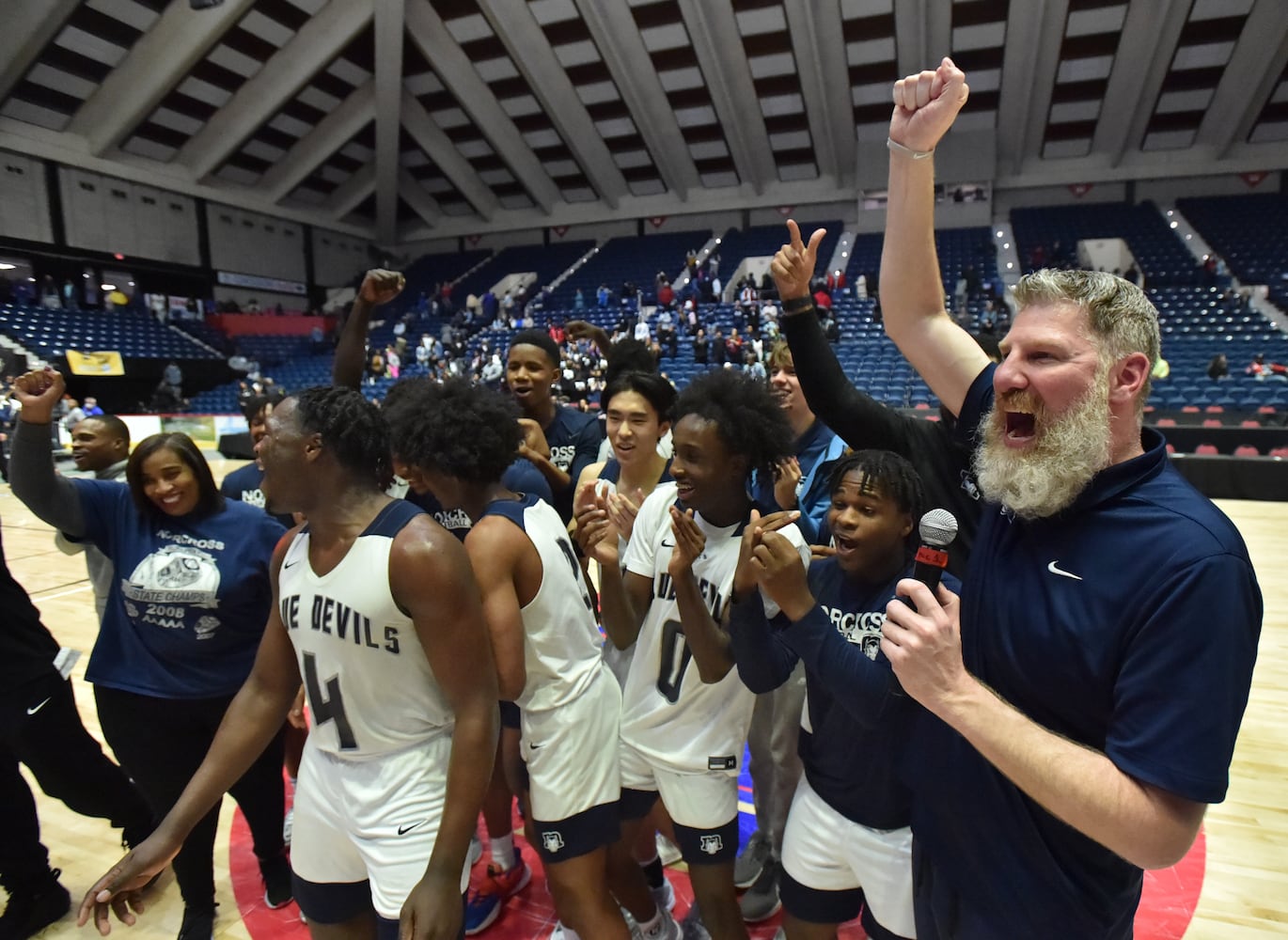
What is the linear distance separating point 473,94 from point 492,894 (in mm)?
21119

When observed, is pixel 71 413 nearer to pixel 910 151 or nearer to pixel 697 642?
pixel 697 642

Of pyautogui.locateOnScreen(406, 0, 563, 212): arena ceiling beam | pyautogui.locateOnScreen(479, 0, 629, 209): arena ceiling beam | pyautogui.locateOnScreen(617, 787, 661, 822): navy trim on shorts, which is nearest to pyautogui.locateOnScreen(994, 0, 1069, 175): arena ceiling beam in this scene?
pyautogui.locateOnScreen(479, 0, 629, 209): arena ceiling beam

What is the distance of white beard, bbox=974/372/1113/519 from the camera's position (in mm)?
1099

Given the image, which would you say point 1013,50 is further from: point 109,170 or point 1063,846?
point 109,170

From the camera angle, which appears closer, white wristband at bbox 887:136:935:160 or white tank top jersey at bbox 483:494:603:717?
white wristband at bbox 887:136:935:160

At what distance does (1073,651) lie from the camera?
3.48 ft

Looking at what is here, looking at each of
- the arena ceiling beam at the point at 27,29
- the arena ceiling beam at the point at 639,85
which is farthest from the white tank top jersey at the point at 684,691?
the arena ceiling beam at the point at 27,29

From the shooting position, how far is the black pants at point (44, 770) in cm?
235

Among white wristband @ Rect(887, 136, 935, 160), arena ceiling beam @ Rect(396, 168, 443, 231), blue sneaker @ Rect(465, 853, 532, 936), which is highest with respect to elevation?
arena ceiling beam @ Rect(396, 168, 443, 231)

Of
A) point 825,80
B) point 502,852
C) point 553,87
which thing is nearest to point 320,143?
point 553,87

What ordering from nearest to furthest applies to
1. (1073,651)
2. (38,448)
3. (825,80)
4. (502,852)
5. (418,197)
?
(1073,651)
(38,448)
(502,852)
(825,80)
(418,197)

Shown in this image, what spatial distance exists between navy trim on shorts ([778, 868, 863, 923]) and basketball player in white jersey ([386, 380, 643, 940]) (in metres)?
0.48

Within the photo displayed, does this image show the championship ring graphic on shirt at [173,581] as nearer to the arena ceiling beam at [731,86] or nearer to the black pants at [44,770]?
the black pants at [44,770]

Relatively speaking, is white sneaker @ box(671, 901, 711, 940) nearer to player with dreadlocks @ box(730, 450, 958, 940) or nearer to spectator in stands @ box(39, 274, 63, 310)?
player with dreadlocks @ box(730, 450, 958, 940)
